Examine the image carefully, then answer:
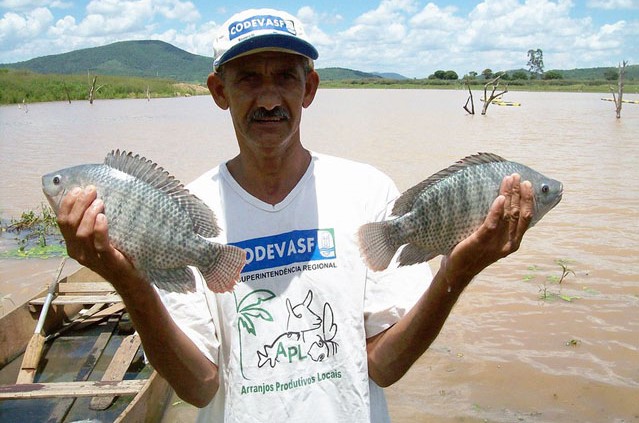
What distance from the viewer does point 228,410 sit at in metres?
2.28

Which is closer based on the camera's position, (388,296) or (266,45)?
(266,45)

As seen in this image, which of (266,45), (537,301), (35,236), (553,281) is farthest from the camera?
(35,236)

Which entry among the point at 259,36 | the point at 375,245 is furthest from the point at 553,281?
the point at 259,36

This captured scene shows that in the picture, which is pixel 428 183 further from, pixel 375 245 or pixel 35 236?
pixel 35 236

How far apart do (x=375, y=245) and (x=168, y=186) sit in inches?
32.6

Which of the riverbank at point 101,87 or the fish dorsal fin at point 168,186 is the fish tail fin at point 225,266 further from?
the riverbank at point 101,87

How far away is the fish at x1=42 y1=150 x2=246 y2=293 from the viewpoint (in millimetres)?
2072

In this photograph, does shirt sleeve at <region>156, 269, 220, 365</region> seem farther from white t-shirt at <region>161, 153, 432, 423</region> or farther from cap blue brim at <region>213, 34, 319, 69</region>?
A: cap blue brim at <region>213, 34, 319, 69</region>

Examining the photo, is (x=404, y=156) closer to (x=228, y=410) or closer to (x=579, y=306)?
(x=579, y=306)

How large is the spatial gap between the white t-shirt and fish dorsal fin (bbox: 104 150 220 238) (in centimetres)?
9

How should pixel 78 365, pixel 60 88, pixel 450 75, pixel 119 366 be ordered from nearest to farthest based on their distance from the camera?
pixel 119 366 → pixel 78 365 → pixel 60 88 → pixel 450 75

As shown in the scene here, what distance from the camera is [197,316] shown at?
2.34m

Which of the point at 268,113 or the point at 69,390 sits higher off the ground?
the point at 268,113

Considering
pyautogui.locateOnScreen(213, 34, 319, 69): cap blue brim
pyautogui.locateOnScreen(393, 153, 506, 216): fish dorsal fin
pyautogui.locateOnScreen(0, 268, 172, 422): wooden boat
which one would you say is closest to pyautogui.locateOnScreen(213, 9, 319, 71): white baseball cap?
pyautogui.locateOnScreen(213, 34, 319, 69): cap blue brim
